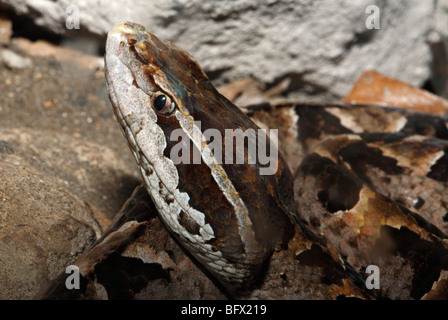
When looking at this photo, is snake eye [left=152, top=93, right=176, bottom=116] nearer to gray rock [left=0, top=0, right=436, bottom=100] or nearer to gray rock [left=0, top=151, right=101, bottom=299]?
gray rock [left=0, top=151, right=101, bottom=299]

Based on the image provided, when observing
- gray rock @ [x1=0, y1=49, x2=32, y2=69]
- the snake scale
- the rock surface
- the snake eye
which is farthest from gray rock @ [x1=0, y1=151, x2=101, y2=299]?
gray rock @ [x1=0, y1=49, x2=32, y2=69]

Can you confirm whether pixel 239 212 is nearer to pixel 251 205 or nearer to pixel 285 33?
pixel 251 205

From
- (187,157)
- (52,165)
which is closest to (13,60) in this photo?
(52,165)

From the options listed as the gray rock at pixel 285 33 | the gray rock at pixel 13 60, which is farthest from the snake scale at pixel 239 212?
the gray rock at pixel 13 60

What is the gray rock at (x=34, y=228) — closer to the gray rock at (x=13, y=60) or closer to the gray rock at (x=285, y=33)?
the gray rock at (x=13, y=60)

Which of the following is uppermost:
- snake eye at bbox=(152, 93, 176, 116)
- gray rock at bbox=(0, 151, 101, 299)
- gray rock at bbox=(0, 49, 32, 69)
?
gray rock at bbox=(0, 49, 32, 69)

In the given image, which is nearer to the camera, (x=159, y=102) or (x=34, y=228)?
(x=159, y=102)
